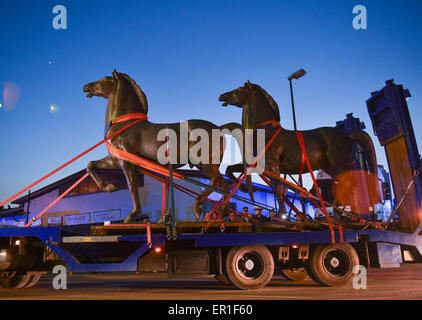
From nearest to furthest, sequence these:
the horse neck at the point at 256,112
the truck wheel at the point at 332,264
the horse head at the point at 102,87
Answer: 1. the truck wheel at the point at 332,264
2. the horse head at the point at 102,87
3. the horse neck at the point at 256,112

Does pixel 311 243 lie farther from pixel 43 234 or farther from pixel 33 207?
pixel 33 207

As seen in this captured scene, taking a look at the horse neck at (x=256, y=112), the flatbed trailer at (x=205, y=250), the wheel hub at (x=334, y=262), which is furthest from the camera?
the horse neck at (x=256, y=112)

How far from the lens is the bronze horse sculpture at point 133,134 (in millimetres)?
6941

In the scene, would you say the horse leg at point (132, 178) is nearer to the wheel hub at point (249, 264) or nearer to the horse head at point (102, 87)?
the horse head at point (102, 87)

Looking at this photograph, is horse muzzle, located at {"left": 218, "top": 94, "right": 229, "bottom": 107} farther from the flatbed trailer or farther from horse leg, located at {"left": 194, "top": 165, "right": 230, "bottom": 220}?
the flatbed trailer

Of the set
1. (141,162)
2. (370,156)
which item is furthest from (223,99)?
(370,156)

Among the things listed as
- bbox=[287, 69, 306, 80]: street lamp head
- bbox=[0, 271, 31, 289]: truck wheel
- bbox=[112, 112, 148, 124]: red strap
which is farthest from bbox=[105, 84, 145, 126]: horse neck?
bbox=[287, 69, 306, 80]: street lamp head

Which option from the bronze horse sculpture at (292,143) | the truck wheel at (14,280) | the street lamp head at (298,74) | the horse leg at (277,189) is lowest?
the truck wheel at (14,280)

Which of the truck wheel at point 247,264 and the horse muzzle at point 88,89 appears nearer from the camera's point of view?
the truck wheel at point 247,264

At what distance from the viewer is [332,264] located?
635 centimetres

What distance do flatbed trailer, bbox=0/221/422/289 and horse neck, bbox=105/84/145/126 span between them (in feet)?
8.29

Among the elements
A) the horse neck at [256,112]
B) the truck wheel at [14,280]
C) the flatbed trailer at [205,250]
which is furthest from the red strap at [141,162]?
the truck wheel at [14,280]

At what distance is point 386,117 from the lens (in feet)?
24.7

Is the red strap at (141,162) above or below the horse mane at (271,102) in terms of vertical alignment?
below
